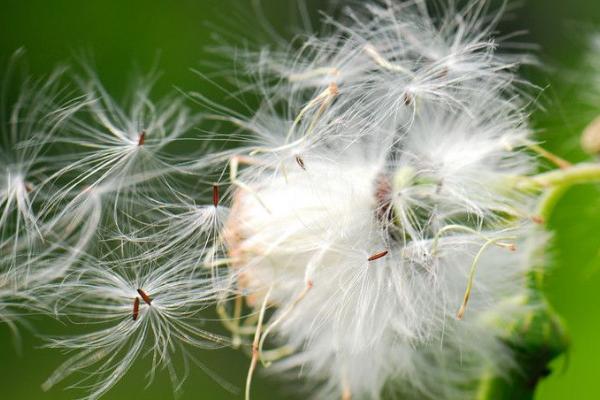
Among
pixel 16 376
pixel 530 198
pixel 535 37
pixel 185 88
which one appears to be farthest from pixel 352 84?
pixel 16 376

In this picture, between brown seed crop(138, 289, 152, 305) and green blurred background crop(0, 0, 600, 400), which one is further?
green blurred background crop(0, 0, 600, 400)

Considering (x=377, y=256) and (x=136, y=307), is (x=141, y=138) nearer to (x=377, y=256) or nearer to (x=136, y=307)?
(x=136, y=307)

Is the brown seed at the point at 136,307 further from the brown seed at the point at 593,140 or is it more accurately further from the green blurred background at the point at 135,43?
the green blurred background at the point at 135,43

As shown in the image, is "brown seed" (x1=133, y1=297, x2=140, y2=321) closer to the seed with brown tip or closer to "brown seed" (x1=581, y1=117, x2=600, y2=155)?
the seed with brown tip

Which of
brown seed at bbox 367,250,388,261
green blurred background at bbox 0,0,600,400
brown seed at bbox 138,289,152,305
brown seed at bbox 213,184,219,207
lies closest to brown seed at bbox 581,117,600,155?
brown seed at bbox 367,250,388,261

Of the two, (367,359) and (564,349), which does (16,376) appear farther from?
(564,349)

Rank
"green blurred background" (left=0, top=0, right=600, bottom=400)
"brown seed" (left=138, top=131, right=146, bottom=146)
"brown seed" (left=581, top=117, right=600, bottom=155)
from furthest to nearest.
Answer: "green blurred background" (left=0, top=0, right=600, bottom=400), "brown seed" (left=138, top=131, right=146, bottom=146), "brown seed" (left=581, top=117, right=600, bottom=155)

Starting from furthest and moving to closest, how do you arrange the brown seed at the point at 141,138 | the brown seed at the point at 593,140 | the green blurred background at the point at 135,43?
the green blurred background at the point at 135,43, the brown seed at the point at 141,138, the brown seed at the point at 593,140

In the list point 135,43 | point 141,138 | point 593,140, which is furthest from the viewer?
point 135,43

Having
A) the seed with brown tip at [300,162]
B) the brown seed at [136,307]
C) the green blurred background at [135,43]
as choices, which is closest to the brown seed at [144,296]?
the brown seed at [136,307]

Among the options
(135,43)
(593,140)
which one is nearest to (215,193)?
(593,140)

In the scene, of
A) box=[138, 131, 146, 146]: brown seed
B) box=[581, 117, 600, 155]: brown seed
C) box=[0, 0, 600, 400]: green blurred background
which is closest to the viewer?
box=[581, 117, 600, 155]: brown seed
